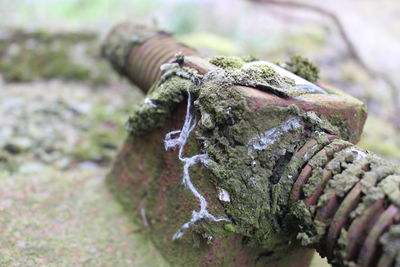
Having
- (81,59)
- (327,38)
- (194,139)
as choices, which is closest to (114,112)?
(81,59)

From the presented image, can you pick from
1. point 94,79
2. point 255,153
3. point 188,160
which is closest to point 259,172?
point 255,153

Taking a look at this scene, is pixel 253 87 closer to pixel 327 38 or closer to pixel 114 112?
pixel 114 112

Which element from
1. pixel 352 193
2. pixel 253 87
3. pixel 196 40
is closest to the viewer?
pixel 352 193

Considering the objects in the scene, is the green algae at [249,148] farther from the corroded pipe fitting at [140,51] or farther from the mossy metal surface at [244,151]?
the corroded pipe fitting at [140,51]

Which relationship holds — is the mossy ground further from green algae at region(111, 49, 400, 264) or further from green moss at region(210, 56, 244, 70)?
green moss at region(210, 56, 244, 70)

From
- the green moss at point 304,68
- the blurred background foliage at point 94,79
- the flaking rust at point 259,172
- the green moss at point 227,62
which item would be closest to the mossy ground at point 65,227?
the blurred background foliage at point 94,79
